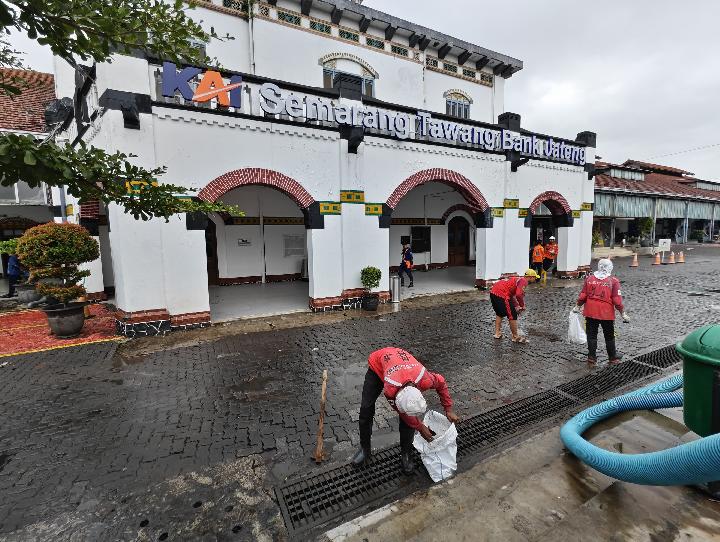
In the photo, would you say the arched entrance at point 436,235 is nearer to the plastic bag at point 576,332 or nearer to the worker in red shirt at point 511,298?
the worker in red shirt at point 511,298

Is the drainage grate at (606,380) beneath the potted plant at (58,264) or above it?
beneath

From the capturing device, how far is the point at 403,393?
3.07 meters

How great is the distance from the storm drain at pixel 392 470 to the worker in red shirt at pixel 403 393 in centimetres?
17

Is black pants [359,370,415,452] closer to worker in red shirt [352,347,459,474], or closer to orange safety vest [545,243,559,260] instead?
worker in red shirt [352,347,459,474]

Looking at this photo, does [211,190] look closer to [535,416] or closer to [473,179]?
[535,416]

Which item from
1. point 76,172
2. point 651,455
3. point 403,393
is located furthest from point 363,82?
point 651,455

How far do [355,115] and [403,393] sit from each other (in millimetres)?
8645

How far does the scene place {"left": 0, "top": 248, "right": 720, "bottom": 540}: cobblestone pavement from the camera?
3156 millimetres

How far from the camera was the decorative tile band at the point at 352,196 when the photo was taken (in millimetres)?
10219

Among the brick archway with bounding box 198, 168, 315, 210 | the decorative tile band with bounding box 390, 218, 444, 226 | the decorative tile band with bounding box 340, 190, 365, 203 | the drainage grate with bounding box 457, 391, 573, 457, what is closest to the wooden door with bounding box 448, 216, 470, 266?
the decorative tile band with bounding box 390, 218, 444, 226

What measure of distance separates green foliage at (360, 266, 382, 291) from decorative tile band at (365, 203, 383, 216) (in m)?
1.63

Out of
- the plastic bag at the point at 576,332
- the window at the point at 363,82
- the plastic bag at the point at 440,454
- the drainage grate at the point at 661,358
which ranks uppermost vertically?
the window at the point at 363,82

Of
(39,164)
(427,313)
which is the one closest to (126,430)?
(39,164)

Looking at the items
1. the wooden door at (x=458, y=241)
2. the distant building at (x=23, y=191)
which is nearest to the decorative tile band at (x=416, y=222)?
the wooden door at (x=458, y=241)
